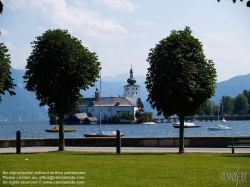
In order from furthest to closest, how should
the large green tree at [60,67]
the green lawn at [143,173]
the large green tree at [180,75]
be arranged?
the large green tree at [60,67] → the large green tree at [180,75] → the green lawn at [143,173]

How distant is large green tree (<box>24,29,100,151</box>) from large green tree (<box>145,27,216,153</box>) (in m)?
4.08

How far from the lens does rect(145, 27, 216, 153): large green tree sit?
95.3 ft

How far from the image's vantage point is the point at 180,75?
29.2 metres

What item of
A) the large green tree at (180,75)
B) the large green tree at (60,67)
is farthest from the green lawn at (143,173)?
the large green tree at (60,67)

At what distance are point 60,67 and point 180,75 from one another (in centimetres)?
729

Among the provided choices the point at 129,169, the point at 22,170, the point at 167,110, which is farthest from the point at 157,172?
the point at 167,110

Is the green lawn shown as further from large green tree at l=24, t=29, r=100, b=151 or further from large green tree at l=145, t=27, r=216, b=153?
large green tree at l=24, t=29, r=100, b=151

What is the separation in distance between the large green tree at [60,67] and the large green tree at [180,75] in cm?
408

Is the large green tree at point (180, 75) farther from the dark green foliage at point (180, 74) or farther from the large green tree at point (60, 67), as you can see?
the large green tree at point (60, 67)

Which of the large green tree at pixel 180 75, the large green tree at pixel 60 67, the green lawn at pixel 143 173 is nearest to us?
the green lawn at pixel 143 173

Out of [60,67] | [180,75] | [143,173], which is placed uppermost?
[60,67]

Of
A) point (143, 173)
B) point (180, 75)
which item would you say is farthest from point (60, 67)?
point (143, 173)

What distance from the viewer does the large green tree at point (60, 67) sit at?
31.2 m

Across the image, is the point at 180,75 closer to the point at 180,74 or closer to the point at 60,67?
the point at 180,74
